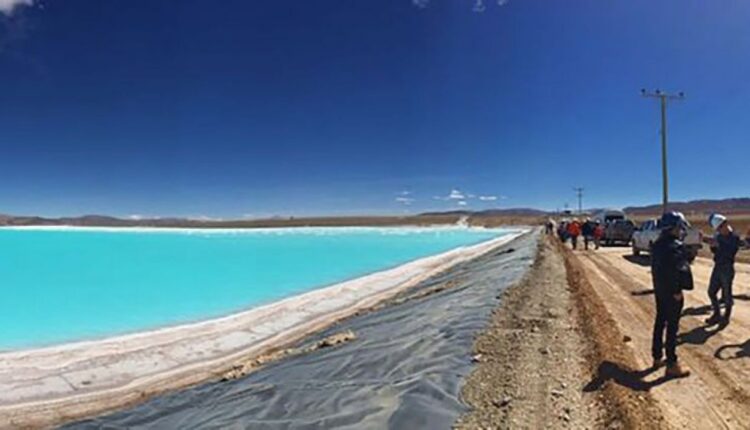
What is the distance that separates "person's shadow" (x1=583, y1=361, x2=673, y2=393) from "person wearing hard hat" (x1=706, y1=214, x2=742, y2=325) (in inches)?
147

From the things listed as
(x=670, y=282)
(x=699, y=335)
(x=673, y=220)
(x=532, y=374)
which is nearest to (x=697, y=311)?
(x=699, y=335)

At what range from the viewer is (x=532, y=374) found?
6746mm

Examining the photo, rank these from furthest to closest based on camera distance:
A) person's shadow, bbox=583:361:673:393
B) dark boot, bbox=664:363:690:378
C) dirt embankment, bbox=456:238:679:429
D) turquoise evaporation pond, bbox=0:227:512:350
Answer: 1. turquoise evaporation pond, bbox=0:227:512:350
2. dark boot, bbox=664:363:690:378
3. person's shadow, bbox=583:361:673:393
4. dirt embankment, bbox=456:238:679:429

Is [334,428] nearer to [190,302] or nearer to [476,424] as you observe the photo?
[476,424]

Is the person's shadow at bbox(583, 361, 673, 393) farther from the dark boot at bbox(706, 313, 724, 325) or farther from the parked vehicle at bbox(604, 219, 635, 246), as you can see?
the parked vehicle at bbox(604, 219, 635, 246)

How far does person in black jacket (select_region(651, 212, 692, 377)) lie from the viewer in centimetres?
614

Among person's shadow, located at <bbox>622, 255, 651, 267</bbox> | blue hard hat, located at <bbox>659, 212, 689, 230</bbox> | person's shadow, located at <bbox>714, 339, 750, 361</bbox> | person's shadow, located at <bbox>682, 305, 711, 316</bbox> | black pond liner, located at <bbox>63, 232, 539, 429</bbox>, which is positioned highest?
blue hard hat, located at <bbox>659, 212, 689, 230</bbox>

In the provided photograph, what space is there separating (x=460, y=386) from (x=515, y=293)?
7984mm

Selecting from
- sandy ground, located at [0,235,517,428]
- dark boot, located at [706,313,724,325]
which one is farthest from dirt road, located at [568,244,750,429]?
sandy ground, located at [0,235,517,428]

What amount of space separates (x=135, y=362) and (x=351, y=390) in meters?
8.04

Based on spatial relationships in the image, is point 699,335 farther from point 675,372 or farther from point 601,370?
point 601,370

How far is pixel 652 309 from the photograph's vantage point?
11.1 metres

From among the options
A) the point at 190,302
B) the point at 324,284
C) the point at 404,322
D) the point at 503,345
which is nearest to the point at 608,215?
the point at 324,284

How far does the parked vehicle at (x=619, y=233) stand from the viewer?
35.3 m
